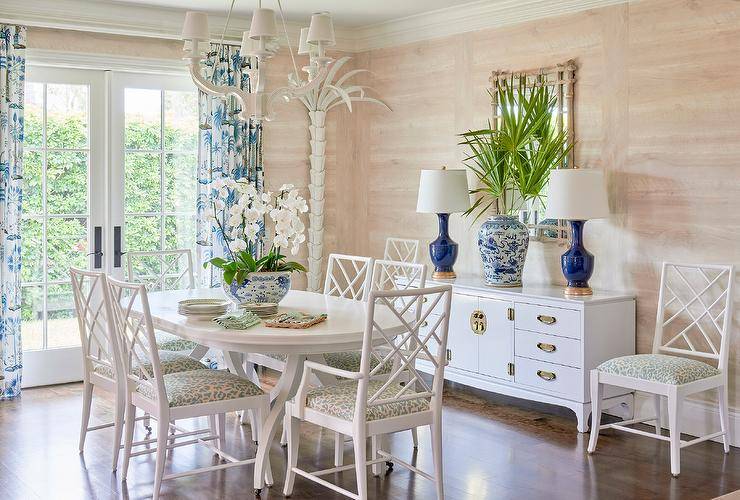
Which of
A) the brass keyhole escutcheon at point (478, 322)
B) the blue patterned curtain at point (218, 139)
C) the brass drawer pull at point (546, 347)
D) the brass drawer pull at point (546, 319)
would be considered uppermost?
the blue patterned curtain at point (218, 139)

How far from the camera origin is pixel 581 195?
5.02 m

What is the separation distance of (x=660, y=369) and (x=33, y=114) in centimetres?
436

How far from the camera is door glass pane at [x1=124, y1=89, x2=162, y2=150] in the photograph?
6309 millimetres

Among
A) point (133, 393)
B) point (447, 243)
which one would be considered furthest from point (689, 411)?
point (133, 393)

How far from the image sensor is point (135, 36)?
20.5 feet

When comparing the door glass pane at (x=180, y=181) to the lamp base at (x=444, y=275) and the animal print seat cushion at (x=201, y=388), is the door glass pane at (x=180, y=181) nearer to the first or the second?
the lamp base at (x=444, y=275)

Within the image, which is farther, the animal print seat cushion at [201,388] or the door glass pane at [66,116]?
the door glass pane at [66,116]

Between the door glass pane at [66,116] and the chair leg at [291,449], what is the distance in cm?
326

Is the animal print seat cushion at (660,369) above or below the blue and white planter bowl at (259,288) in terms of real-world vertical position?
below

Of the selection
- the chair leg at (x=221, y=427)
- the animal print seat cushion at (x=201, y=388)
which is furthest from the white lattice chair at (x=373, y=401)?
the chair leg at (x=221, y=427)

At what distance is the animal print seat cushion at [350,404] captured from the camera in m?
3.56

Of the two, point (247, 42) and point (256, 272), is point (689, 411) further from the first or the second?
point (247, 42)

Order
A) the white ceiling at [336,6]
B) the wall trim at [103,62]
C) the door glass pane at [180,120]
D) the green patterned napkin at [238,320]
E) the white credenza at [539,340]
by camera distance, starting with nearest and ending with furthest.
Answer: the green patterned napkin at [238,320] < the white credenza at [539,340] < the wall trim at [103,62] < the white ceiling at [336,6] < the door glass pane at [180,120]

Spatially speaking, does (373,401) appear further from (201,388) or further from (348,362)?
(348,362)
